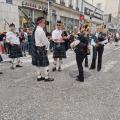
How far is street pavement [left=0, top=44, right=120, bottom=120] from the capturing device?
5.10 meters

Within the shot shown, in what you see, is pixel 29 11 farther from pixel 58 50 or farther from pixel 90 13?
pixel 90 13

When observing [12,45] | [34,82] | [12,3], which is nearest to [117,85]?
[34,82]

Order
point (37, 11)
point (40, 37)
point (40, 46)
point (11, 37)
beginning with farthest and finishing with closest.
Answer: point (37, 11) → point (11, 37) → point (40, 46) → point (40, 37)

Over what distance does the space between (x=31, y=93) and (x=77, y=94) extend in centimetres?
110

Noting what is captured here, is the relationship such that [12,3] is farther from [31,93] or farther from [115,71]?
[31,93]

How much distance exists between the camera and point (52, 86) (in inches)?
284

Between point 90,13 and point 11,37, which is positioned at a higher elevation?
point 90,13

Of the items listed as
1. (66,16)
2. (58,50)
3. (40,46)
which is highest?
(66,16)

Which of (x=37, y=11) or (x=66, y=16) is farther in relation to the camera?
(x=66, y=16)

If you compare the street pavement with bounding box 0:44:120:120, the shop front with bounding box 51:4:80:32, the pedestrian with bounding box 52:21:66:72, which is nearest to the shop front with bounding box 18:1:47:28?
the shop front with bounding box 51:4:80:32

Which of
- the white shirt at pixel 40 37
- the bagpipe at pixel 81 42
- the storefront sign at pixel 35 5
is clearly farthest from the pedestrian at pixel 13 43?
the storefront sign at pixel 35 5

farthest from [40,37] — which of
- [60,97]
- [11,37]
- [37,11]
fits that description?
[37,11]

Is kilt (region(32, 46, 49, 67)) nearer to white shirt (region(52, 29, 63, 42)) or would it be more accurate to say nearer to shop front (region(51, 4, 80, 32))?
white shirt (region(52, 29, 63, 42))

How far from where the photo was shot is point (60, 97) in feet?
20.4
